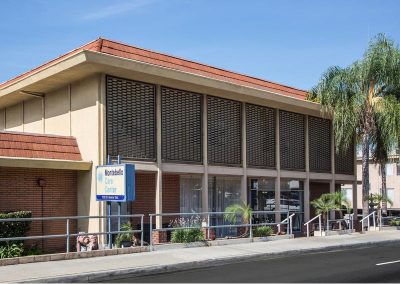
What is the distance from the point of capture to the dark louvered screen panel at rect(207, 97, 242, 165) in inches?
869

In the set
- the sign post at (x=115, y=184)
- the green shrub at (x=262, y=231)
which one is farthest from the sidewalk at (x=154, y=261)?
the sign post at (x=115, y=184)

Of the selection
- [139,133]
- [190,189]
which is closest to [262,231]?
[190,189]

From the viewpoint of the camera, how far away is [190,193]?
22062 mm

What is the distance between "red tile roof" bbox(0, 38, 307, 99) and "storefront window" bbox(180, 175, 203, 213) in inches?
161

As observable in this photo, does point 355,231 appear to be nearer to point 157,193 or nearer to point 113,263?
point 157,193

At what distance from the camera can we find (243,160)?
76.1ft

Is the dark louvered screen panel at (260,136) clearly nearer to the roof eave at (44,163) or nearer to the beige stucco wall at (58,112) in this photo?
the beige stucco wall at (58,112)

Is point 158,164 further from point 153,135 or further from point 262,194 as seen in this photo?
point 262,194

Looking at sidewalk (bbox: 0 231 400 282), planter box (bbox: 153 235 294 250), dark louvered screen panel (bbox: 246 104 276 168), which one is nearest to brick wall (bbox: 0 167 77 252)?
planter box (bbox: 153 235 294 250)

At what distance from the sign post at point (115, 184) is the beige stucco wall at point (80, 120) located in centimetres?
110

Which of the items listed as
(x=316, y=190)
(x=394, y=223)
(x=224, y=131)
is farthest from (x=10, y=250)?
(x=394, y=223)

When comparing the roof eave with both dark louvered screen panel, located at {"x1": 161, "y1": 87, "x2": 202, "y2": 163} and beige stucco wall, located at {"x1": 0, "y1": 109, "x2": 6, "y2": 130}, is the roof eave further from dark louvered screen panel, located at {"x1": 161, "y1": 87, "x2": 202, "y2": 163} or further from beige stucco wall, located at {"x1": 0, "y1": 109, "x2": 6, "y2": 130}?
beige stucco wall, located at {"x1": 0, "y1": 109, "x2": 6, "y2": 130}

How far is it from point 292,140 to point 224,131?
181 inches

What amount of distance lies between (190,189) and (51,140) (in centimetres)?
600
